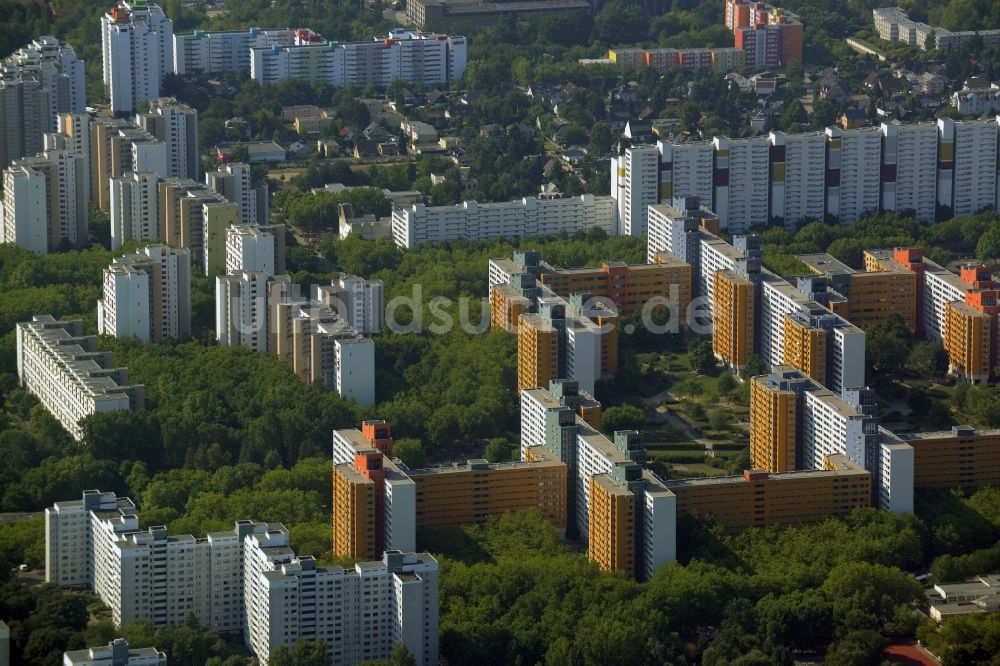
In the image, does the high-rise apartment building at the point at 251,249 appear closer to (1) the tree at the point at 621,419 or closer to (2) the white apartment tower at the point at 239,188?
(2) the white apartment tower at the point at 239,188

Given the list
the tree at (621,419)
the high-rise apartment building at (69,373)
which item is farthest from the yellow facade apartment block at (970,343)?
the high-rise apartment building at (69,373)

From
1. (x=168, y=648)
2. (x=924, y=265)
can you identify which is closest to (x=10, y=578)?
(x=168, y=648)

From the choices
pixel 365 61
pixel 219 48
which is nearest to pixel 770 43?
pixel 365 61

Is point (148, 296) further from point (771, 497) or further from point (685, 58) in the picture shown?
point (685, 58)

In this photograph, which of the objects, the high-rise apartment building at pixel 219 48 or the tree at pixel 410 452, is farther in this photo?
the high-rise apartment building at pixel 219 48

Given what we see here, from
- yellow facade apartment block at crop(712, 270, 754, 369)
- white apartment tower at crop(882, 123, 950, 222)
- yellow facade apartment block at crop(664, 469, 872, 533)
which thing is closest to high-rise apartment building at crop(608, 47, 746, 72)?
white apartment tower at crop(882, 123, 950, 222)
